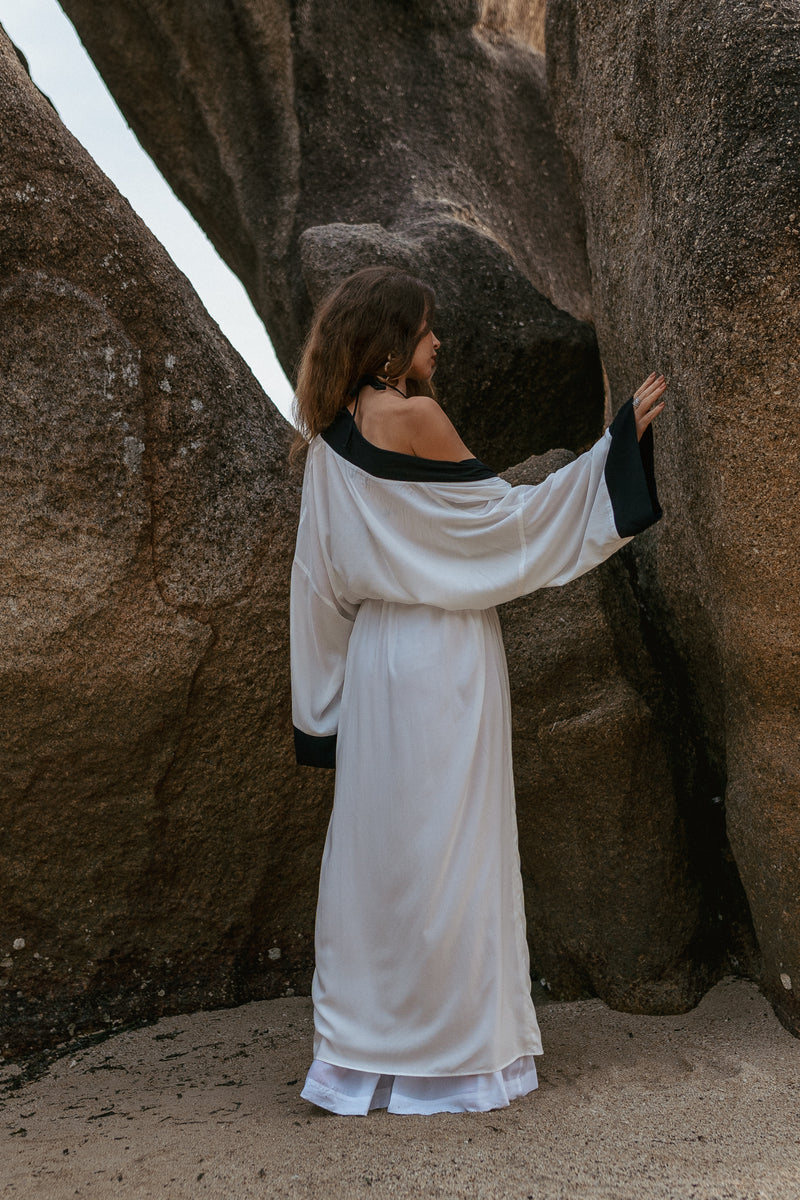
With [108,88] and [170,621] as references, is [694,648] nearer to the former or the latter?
[170,621]

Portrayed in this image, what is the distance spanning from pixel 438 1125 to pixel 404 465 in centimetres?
158

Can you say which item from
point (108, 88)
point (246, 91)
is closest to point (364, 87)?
point (246, 91)

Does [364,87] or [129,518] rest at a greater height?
[364,87]

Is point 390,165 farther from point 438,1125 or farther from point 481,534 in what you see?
point 438,1125

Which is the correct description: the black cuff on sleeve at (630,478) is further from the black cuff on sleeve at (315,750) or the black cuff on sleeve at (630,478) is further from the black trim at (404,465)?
the black cuff on sleeve at (315,750)

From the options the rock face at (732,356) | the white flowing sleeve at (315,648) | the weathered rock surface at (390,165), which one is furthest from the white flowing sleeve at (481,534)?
the weathered rock surface at (390,165)

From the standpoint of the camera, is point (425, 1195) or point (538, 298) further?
point (538, 298)

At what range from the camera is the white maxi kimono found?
2.75 metres

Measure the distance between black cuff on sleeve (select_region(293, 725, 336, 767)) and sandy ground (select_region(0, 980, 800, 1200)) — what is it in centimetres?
82

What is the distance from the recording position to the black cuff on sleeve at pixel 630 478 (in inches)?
111

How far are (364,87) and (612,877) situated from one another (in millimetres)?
3690

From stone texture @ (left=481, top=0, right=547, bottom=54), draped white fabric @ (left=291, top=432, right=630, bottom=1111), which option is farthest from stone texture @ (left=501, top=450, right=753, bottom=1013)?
stone texture @ (left=481, top=0, right=547, bottom=54)

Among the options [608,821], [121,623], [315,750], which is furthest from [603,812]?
[121,623]

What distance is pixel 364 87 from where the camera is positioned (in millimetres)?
5172
